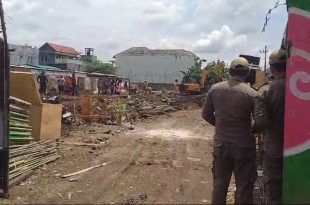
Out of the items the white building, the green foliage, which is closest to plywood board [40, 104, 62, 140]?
the green foliage

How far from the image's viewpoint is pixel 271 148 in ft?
16.8

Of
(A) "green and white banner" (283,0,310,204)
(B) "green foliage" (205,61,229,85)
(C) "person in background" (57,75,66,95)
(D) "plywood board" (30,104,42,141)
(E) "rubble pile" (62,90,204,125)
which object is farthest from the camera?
(B) "green foliage" (205,61,229,85)

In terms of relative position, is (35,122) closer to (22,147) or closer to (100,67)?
(22,147)

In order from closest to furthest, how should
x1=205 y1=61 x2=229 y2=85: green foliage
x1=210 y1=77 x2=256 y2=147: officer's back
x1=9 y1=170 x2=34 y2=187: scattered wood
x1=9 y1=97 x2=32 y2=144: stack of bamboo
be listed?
x1=210 y1=77 x2=256 y2=147: officer's back < x1=9 y1=170 x2=34 y2=187: scattered wood < x1=9 y1=97 x2=32 y2=144: stack of bamboo < x1=205 y1=61 x2=229 y2=85: green foliage

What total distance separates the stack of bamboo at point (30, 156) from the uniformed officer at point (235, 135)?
3939mm

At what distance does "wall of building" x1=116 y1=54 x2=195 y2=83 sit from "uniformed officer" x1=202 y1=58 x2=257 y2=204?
75.9m

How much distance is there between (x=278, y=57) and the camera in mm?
5133

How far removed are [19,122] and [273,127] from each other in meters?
5.24

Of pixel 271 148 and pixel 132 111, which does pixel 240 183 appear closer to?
pixel 271 148

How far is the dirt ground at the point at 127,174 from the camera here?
7363mm

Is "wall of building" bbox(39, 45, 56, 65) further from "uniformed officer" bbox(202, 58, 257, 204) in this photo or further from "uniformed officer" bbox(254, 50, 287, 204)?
"uniformed officer" bbox(254, 50, 287, 204)

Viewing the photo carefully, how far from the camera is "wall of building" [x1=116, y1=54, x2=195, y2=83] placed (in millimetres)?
82188

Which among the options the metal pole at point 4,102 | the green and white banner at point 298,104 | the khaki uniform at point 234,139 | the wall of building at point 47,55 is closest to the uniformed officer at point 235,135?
the khaki uniform at point 234,139

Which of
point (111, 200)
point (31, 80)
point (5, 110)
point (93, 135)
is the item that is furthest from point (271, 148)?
point (93, 135)
